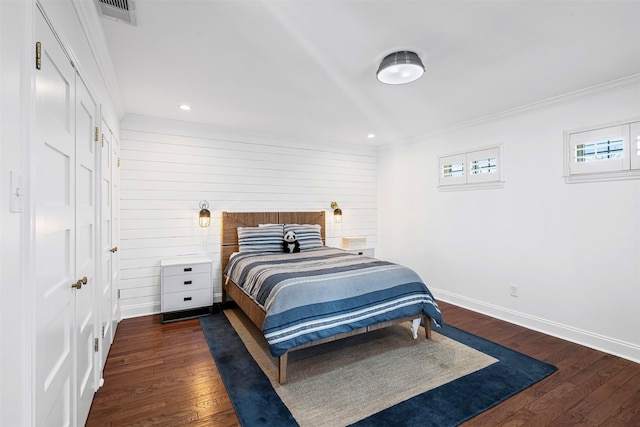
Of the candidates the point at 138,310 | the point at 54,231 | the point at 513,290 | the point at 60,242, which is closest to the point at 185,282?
the point at 138,310

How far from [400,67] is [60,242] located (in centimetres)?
248

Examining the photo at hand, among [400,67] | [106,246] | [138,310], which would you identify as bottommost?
[138,310]

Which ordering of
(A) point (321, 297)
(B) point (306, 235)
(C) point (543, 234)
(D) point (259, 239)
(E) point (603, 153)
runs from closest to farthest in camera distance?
(A) point (321, 297)
(E) point (603, 153)
(C) point (543, 234)
(D) point (259, 239)
(B) point (306, 235)

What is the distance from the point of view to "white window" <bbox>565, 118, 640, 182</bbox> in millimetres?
2756

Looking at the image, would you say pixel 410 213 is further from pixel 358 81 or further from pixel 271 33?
pixel 271 33

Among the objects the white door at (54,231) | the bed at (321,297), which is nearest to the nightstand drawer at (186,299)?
the bed at (321,297)

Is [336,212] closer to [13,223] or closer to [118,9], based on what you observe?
[118,9]

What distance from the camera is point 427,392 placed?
224 cm

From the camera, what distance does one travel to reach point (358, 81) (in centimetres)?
288

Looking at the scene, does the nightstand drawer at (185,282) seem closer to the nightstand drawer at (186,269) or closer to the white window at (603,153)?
the nightstand drawer at (186,269)

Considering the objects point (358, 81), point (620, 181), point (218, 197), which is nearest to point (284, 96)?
point (358, 81)

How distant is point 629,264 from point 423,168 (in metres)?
2.65

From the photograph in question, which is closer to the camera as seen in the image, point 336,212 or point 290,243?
point 290,243

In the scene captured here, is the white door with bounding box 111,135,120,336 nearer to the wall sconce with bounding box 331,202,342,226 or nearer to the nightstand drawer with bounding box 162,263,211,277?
the nightstand drawer with bounding box 162,263,211,277
